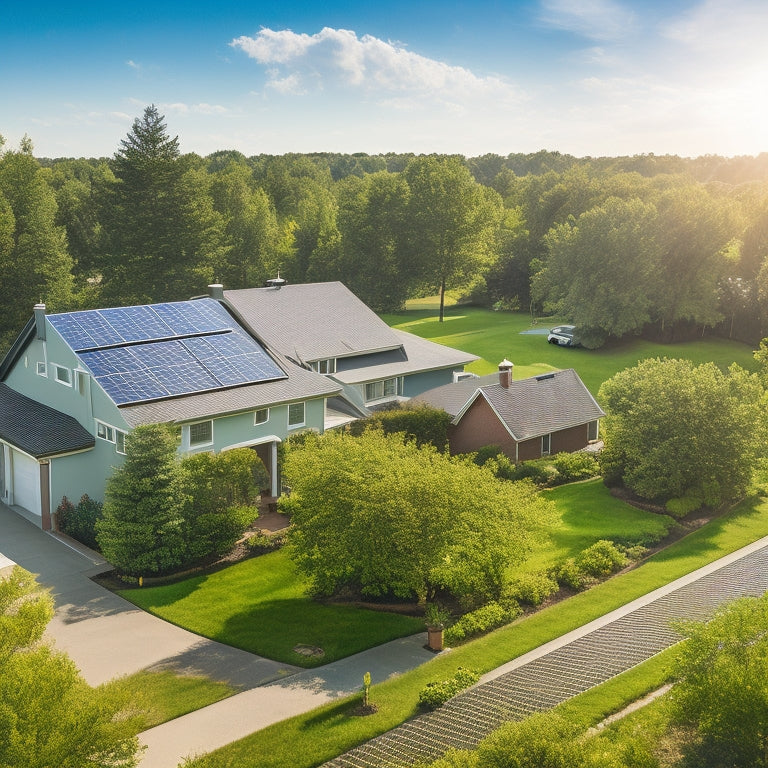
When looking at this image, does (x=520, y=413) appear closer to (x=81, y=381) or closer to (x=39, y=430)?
(x=81, y=381)

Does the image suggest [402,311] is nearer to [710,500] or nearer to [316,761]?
[710,500]

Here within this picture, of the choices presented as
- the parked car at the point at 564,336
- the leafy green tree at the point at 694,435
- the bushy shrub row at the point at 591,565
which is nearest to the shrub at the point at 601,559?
the bushy shrub row at the point at 591,565

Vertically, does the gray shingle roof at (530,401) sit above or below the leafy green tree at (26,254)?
below

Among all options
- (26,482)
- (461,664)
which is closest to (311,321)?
(26,482)

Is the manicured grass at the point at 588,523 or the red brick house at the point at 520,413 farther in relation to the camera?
the red brick house at the point at 520,413

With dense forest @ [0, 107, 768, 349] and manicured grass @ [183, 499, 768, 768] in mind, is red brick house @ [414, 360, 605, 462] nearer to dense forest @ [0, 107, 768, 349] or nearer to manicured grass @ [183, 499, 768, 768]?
manicured grass @ [183, 499, 768, 768]

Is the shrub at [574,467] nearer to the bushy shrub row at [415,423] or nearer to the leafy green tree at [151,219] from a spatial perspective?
the bushy shrub row at [415,423]
